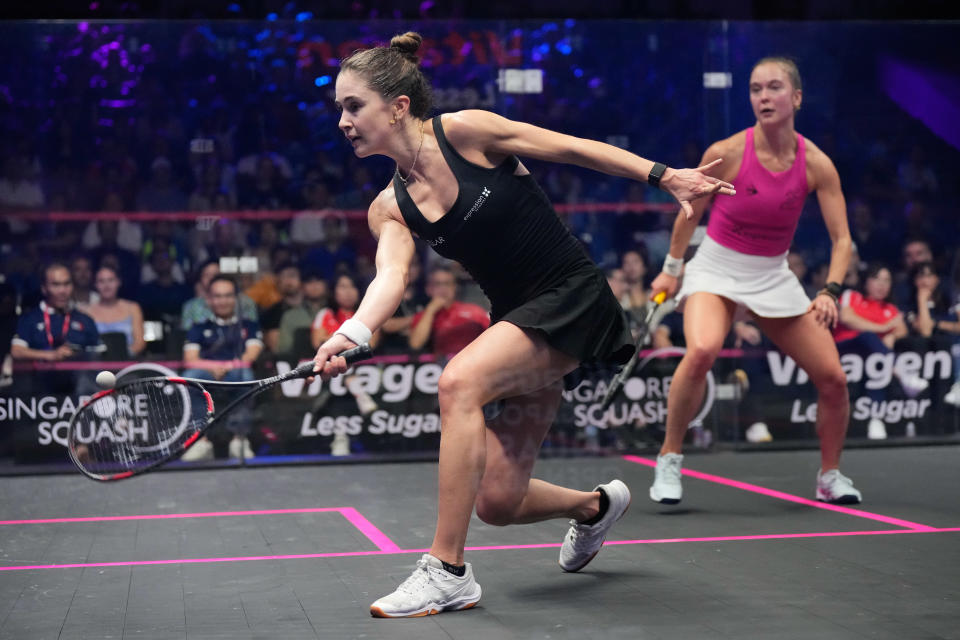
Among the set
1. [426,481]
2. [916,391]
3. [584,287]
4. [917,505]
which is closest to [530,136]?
[584,287]

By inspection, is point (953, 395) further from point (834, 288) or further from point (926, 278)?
point (834, 288)

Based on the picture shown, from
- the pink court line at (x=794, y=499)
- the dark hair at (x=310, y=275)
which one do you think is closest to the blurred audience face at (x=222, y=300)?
the dark hair at (x=310, y=275)

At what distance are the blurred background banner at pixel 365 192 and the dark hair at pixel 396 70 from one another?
3.44 metres

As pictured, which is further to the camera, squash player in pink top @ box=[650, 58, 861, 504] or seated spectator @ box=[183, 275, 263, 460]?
seated spectator @ box=[183, 275, 263, 460]

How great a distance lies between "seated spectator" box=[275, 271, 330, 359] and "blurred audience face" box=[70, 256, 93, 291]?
0.96 metres

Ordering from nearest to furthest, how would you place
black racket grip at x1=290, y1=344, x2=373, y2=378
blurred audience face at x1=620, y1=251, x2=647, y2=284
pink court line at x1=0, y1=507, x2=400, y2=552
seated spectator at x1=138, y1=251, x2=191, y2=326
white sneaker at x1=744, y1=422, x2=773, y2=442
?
black racket grip at x1=290, y1=344, x2=373, y2=378
pink court line at x1=0, y1=507, x2=400, y2=552
seated spectator at x1=138, y1=251, x2=191, y2=326
blurred audience face at x1=620, y1=251, x2=647, y2=284
white sneaker at x1=744, y1=422, x2=773, y2=442

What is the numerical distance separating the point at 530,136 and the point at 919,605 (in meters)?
1.43

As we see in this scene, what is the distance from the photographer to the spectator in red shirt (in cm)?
671

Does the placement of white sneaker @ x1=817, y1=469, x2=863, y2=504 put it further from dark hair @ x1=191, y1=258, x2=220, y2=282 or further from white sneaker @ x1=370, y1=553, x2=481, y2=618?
dark hair @ x1=191, y1=258, x2=220, y2=282

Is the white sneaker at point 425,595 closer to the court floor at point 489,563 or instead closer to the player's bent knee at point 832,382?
the court floor at point 489,563

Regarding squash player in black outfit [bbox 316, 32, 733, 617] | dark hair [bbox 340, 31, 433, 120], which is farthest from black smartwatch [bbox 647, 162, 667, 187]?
dark hair [bbox 340, 31, 433, 120]

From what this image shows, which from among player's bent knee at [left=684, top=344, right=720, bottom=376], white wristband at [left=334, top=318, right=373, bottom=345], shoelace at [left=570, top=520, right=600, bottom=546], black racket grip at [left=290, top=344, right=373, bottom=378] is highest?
white wristband at [left=334, top=318, right=373, bottom=345]

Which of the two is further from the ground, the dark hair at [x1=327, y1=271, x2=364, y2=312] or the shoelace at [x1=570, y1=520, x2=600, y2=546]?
the dark hair at [x1=327, y1=271, x2=364, y2=312]

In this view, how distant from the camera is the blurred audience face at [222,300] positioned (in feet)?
21.6
